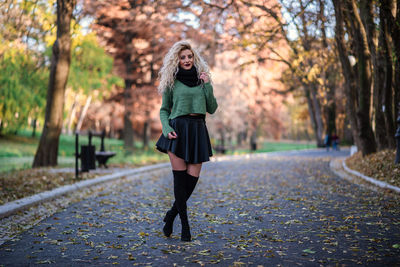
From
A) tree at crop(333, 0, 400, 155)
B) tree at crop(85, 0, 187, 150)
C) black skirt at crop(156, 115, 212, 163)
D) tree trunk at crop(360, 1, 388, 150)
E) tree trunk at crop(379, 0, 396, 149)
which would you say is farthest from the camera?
tree at crop(85, 0, 187, 150)

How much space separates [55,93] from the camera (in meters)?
15.2

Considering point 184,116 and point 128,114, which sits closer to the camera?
point 184,116

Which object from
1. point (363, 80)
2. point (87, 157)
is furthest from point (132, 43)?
point (87, 157)

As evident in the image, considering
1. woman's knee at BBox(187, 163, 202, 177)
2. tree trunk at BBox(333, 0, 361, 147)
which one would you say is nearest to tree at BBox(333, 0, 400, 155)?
tree trunk at BBox(333, 0, 361, 147)

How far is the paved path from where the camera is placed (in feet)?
14.2

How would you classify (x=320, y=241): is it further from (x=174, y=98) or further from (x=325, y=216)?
(x=174, y=98)

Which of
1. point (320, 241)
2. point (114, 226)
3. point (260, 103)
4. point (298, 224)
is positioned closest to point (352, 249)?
point (320, 241)

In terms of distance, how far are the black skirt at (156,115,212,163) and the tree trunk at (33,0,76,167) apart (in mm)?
11100

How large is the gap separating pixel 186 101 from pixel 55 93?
11.3 meters

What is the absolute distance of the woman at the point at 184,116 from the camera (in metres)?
5.02

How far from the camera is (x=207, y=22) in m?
17.5

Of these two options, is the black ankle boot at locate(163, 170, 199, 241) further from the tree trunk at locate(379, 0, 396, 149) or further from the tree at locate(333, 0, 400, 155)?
the tree trunk at locate(379, 0, 396, 149)

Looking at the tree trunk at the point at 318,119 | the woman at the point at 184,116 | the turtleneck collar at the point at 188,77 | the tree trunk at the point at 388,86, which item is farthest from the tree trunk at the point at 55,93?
the tree trunk at the point at 318,119

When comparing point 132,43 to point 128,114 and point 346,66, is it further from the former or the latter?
point 346,66
